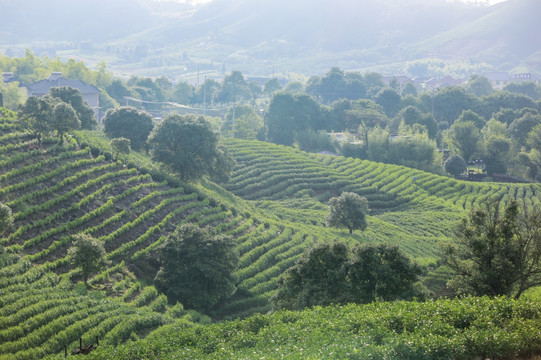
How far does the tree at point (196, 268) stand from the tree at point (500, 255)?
11.1 metres

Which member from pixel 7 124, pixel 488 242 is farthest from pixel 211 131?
pixel 488 242

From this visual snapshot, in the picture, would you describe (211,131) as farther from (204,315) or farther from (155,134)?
(204,315)

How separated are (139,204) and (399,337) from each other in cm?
2242

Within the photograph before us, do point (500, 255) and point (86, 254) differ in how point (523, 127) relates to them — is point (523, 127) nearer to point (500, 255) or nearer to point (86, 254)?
point (500, 255)

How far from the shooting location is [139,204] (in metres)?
33.3

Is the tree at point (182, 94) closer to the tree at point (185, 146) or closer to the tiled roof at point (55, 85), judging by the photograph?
the tiled roof at point (55, 85)

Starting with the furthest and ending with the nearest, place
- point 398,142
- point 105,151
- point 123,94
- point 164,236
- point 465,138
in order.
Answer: point 123,94 < point 465,138 < point 398,142 < point 105,151 < point 164,236

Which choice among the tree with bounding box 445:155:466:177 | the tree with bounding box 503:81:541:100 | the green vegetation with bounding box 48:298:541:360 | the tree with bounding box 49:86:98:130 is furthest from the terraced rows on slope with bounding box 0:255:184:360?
the tree with bounding box 503:81:541:100

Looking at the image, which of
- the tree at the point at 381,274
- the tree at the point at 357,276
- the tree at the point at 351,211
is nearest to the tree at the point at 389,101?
the tree at the point at 351,211

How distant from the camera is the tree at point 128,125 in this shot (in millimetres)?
47438

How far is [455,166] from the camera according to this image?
68.8 metres

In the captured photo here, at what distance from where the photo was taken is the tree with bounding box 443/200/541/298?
21.0 meters

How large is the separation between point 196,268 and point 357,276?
29.3 feet

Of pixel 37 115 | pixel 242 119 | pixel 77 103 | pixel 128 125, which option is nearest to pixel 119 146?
pixel 37 115
